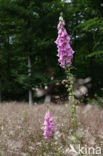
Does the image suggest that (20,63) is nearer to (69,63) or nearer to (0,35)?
(0,35)

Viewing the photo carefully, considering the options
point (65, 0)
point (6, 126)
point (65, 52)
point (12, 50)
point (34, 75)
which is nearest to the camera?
point (65, 52)

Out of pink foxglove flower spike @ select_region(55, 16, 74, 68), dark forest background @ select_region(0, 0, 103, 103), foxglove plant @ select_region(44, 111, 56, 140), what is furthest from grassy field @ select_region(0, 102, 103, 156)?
dark forest background @ select_region(0, 0, 103, 103)

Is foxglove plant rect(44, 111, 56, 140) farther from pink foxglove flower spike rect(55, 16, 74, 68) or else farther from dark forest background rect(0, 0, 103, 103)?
dark forest background rect(0, 0, 103, 103)

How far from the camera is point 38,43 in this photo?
24797 millimetres

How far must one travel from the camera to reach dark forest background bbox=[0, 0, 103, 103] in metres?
24.7

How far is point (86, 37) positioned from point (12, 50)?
624 centimetres

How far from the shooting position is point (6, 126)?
7.73 meters

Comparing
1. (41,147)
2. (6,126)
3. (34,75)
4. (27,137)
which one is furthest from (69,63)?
(34,75)

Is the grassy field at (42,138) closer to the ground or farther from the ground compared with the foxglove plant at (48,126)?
closer to the ground

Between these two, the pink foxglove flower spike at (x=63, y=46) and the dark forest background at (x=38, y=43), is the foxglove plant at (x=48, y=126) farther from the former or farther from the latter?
the dark forest background at (x=38, y=43)

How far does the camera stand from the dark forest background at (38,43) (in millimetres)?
24734

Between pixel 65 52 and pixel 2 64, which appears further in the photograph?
pixel 2 64

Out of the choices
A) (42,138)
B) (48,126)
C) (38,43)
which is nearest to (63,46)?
(48,126)

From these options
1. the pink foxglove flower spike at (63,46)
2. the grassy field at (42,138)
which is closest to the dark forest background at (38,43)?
the grassy field at (42,138)
